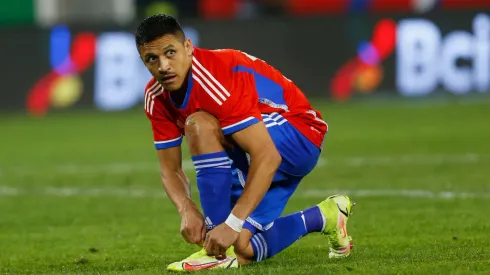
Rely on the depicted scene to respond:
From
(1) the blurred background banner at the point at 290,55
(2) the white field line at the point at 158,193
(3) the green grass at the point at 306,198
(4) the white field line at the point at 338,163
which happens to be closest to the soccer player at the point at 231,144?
(3) the green grass at the point at 306,198

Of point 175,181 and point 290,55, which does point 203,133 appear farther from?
point 290,55

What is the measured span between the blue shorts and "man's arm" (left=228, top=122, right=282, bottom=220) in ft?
1.12

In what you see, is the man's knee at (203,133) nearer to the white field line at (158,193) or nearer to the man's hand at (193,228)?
the man's hand at (193,228)

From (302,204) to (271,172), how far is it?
3.22m

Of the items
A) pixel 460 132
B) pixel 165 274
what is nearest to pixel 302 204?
pixel 165 274

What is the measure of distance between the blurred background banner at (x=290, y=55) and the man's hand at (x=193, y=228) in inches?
477

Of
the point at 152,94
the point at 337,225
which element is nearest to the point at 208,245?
the point at 152,94

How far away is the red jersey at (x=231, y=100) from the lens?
548 centimetres

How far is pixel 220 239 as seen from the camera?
213 inches

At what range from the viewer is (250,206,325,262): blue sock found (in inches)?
233

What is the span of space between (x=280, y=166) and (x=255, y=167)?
0.53 m

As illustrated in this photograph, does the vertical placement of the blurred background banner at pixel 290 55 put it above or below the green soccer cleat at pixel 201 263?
below

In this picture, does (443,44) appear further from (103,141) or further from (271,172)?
(271,172)

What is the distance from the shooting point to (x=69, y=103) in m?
18.7
